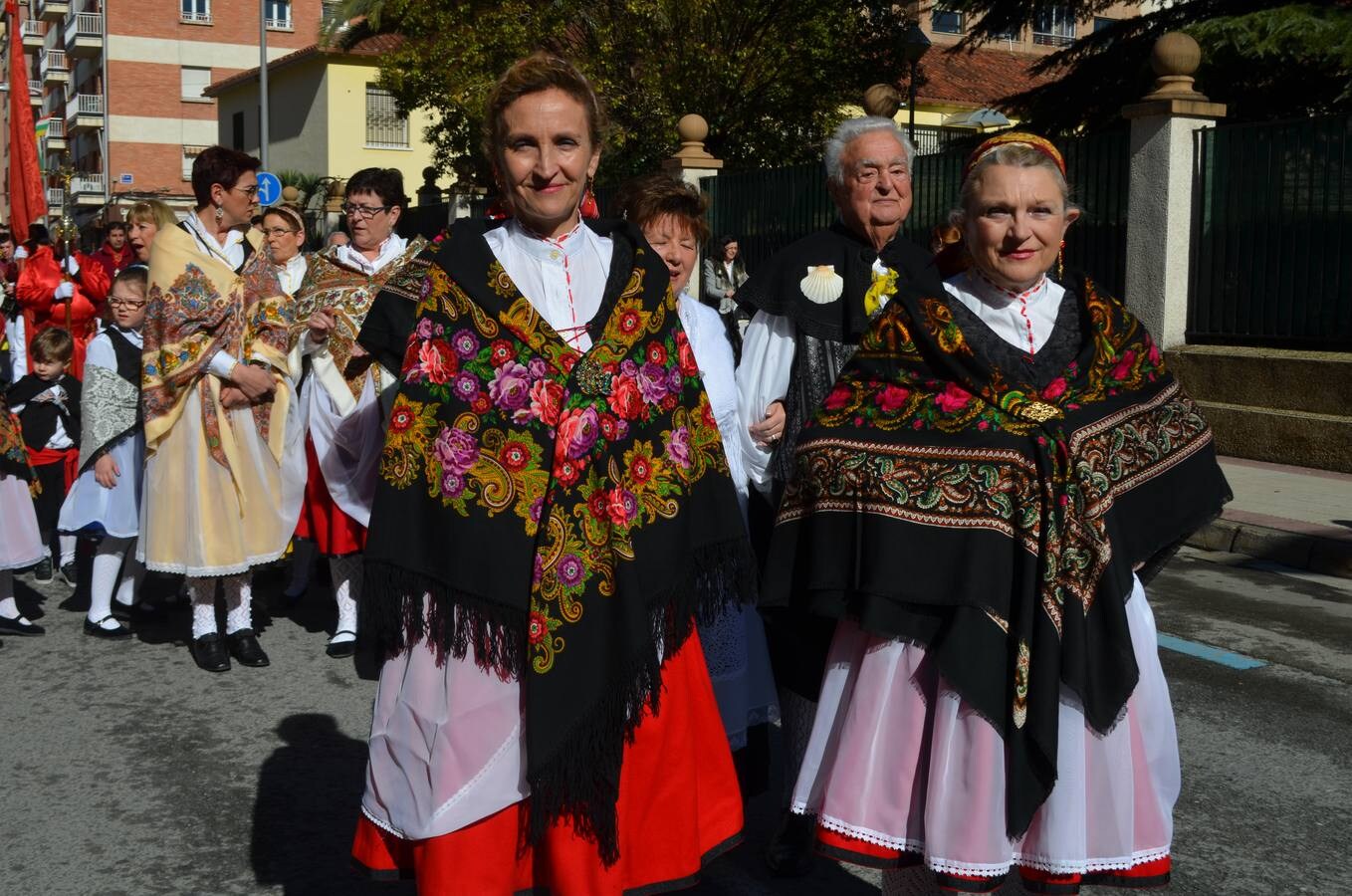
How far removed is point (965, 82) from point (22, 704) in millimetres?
43684

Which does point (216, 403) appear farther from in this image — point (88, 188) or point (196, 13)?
point (88, 188)

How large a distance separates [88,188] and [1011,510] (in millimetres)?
67120

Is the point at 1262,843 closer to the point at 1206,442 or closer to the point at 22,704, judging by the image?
the point at 1206,442

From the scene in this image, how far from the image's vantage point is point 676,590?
316cm

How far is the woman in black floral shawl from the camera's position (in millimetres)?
3014

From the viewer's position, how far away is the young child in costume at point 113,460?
701cm

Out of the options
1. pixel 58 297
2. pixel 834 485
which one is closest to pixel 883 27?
pixel 58 297

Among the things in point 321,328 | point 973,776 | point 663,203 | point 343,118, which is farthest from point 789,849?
point 343,118

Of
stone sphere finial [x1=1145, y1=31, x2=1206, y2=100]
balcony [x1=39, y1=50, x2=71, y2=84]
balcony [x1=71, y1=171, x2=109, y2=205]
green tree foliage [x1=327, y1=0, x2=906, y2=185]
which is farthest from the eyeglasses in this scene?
balcony [x1=39, y1=50, x2=71, y2=84]

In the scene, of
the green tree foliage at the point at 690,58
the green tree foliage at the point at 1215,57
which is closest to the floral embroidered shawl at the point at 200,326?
the green tree foliage at the point at 1215,57

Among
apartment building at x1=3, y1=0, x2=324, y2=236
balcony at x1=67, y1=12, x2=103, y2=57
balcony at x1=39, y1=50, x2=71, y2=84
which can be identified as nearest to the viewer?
apartment building at x1=3, y1=0, x2=324, y2=236

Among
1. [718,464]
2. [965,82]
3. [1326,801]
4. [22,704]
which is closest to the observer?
[718,464]

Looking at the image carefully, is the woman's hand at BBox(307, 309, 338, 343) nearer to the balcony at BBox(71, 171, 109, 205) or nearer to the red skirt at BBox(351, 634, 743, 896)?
the red skirt at BBox(351, 634, 743, 896)

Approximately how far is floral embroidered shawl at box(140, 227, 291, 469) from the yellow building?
40476 mm
